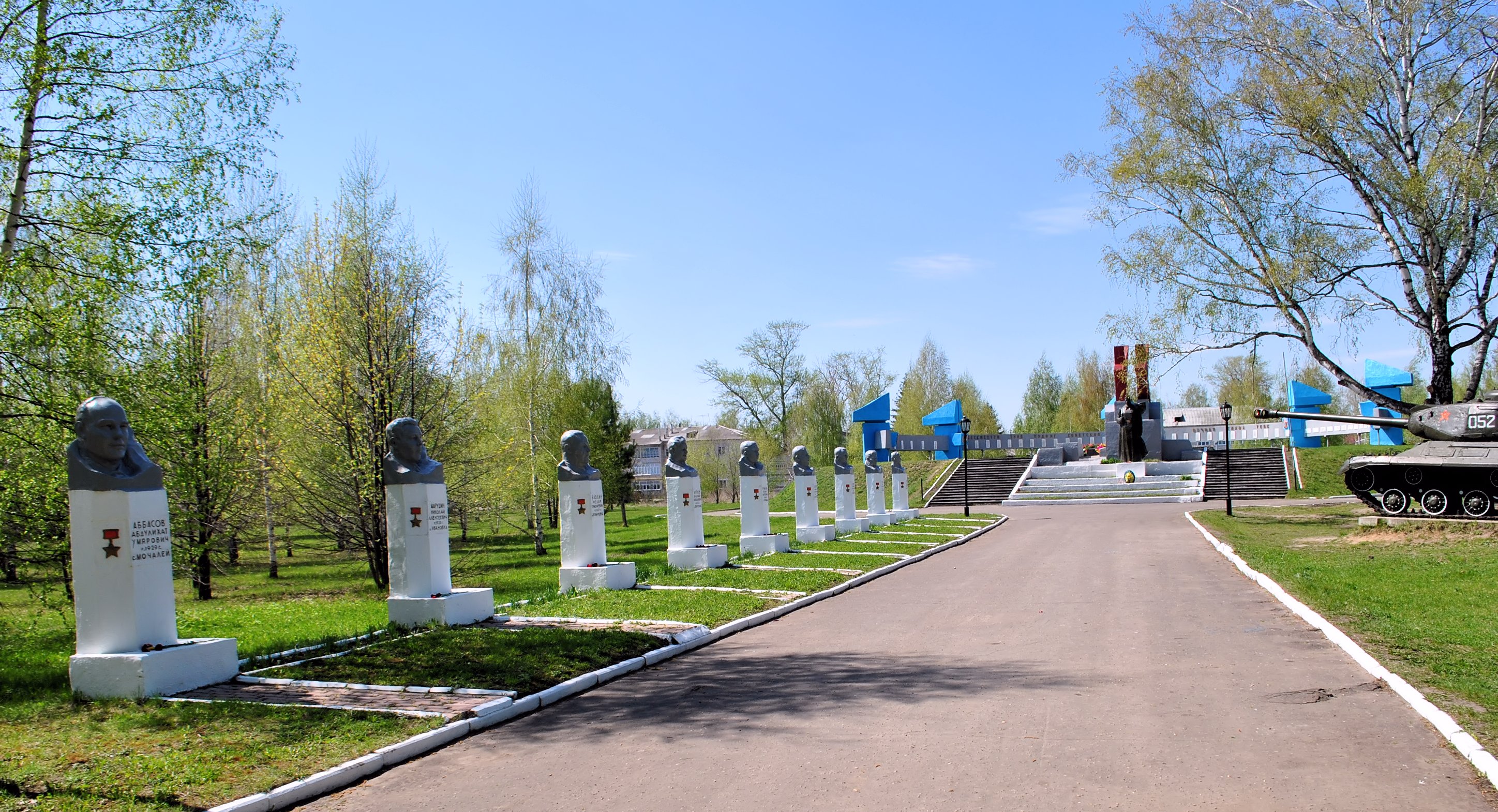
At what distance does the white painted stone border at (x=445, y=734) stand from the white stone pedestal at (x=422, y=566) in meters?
2.78

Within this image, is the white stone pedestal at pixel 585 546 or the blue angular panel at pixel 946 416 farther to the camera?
the blue angular panel at pixel 946 416

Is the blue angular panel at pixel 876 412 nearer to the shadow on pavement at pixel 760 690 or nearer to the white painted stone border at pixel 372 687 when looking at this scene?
the shadow on pavement at pixel 760 690

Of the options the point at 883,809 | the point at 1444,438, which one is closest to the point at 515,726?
the point at 883,809

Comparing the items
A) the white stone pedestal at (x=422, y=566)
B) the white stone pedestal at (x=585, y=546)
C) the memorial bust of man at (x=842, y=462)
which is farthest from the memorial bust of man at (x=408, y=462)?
the memorial bust of man at (x=842, y=462)

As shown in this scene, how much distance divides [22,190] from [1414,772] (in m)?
13.3

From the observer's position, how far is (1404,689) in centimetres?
692

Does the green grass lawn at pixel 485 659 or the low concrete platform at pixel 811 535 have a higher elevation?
the green grass lawn at pixel 485 659

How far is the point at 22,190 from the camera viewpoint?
35.1 ft

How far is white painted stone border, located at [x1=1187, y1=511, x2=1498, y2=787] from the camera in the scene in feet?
17.2

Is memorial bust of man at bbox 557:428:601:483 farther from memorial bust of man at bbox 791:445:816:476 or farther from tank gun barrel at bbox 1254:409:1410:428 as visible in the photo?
tank gun barrel at bbox 1254:409:1410:428

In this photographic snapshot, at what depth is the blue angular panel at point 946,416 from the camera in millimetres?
52125

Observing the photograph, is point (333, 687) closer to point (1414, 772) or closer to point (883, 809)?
point (883, 809)

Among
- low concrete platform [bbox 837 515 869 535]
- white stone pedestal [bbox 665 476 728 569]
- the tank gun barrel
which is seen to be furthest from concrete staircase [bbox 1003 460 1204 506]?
white stone pedestal [bbox 665 476 728 569]

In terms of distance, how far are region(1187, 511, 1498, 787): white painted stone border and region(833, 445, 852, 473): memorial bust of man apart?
11685 millimetres
